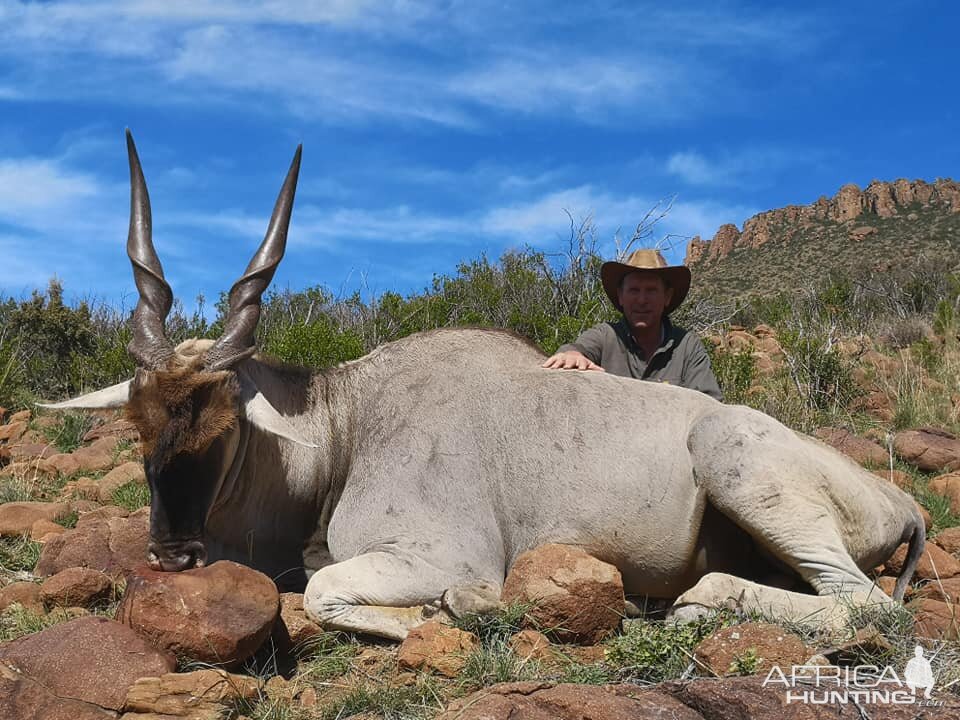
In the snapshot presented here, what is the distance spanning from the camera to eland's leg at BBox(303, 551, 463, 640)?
4.82 metres

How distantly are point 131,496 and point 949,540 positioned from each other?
244 inches

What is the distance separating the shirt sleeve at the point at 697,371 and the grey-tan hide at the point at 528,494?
1.51 metres

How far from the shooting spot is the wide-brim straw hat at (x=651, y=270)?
7383 millimetres

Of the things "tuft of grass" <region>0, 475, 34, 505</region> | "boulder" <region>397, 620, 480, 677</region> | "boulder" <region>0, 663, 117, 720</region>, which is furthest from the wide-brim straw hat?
"tuft of grass" <region>0, 475, 34, 505</region>

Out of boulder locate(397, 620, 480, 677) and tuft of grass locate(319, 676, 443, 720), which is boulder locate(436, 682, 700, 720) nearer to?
tuft of grass locate(319, 676, 443, 720)

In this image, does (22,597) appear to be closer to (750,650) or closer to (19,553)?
(19,553)

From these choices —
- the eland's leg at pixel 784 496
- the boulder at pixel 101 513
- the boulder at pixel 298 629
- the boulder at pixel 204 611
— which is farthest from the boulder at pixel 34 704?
the boulder at pixel 101 513

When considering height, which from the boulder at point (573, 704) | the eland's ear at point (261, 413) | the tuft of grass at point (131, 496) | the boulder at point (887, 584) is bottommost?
the boulder at point (887, 584)

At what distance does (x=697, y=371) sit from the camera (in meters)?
7.34

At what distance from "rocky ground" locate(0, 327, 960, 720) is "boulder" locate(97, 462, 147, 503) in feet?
7.93

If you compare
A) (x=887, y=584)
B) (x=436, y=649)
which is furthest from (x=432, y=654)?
(x=887, y=584)

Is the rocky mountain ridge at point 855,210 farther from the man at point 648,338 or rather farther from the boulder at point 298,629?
the boulder at point 298,629

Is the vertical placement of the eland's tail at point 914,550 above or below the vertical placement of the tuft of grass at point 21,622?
above

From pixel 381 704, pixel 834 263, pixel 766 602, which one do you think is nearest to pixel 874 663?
pixel 766 602
